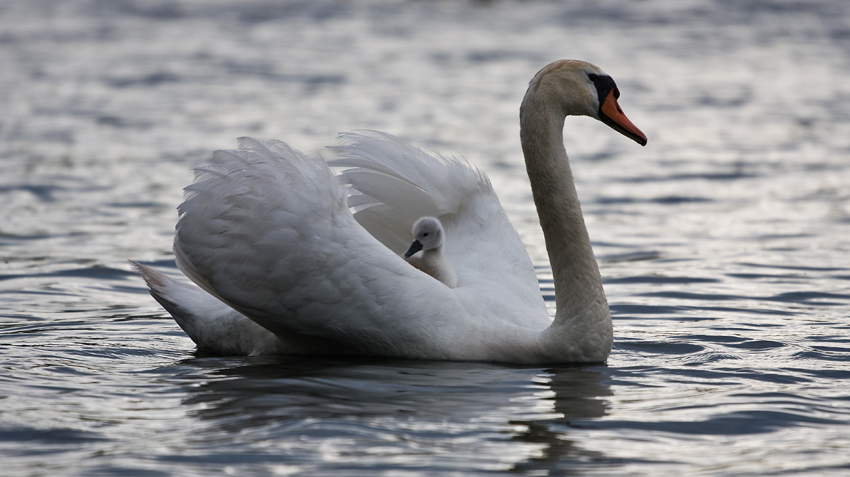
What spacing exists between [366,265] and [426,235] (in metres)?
0.94

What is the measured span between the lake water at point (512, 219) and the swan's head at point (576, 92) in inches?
53.4

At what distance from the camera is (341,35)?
1074 inches

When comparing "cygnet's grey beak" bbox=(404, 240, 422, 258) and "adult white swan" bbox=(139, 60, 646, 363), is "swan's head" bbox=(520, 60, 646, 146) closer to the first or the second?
"adult white swan" bbox=(139, 60, 646, 363)

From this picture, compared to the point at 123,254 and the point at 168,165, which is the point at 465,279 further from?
the point at 168,165

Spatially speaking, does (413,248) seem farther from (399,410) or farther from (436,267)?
(399,410)

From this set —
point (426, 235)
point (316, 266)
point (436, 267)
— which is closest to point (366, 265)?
point (316, 266)

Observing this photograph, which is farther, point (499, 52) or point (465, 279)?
point (499, 52)

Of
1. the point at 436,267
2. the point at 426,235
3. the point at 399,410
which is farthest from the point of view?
the point at 426,235

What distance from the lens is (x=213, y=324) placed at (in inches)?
266

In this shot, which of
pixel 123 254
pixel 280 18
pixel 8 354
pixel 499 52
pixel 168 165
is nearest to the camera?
pixel 8 354

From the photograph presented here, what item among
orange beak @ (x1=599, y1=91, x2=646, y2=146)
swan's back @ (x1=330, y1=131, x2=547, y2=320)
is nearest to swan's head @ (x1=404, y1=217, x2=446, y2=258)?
swan's back @ (x1=330, y1=131, x2=547, y2=320)

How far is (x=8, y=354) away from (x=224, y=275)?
4.44ft

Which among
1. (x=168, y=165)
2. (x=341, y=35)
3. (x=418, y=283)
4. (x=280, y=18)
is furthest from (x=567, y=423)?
(x=280, y=18)

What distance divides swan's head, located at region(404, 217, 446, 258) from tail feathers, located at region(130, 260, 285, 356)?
→ 95cm
